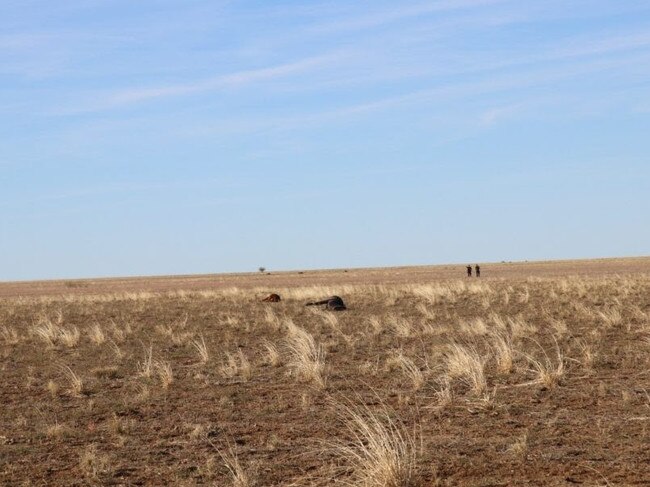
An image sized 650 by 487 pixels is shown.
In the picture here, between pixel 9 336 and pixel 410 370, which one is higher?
pixel 9 336

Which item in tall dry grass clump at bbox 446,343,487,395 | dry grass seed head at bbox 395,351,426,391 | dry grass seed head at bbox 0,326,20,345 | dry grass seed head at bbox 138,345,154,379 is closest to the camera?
tall dry grass clump at bbox 446,343,487,395

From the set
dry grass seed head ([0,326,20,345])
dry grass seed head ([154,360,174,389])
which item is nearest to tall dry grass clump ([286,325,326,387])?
dry grass seed head ([154,360,174,389])

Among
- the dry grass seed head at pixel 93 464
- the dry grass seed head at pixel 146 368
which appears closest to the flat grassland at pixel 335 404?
the dry grass seed head at pixel 93 464

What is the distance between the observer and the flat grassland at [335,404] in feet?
27.4

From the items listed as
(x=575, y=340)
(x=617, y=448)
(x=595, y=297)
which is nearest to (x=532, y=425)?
(x=617, y=448)

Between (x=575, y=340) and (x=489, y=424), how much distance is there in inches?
358

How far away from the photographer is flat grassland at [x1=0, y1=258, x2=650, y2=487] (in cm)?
835

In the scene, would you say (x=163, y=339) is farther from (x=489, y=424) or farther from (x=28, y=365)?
(x=489, y=424)

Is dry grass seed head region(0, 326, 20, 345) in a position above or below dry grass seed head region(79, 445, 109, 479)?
above

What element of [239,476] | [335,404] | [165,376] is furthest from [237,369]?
[239,476]

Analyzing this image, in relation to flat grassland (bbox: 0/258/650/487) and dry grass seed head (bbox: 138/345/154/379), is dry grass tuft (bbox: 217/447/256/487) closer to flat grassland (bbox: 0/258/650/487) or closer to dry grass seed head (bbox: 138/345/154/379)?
flat grassland (bbox: 0/258/650/487)

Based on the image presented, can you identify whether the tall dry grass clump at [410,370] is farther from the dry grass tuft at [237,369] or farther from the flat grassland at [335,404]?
the dry grass tuft at [237,369]

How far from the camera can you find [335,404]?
468 inches

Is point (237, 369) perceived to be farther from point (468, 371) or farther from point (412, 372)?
point (468, 371)
